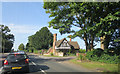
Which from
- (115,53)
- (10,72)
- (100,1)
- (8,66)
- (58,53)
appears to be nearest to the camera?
(8,66)

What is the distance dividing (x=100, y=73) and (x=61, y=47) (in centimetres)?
3938

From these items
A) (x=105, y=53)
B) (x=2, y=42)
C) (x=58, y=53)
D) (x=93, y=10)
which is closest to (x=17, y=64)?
(x=93, y=10)

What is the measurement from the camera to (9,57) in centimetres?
1001

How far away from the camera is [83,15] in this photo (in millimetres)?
18281

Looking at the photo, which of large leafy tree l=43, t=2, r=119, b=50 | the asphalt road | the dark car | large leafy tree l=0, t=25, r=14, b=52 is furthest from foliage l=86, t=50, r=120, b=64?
large leafy tree l=0, t=25, r=14, b=52

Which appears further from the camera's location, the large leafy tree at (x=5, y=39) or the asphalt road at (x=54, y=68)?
the large leafy tree at (x=5, y=39)

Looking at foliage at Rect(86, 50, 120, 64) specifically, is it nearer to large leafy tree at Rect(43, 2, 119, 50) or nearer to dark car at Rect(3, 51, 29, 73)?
large leafy tree at Rect(43, 2, 119, 50)

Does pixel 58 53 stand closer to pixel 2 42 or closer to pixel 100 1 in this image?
pixel 2 42

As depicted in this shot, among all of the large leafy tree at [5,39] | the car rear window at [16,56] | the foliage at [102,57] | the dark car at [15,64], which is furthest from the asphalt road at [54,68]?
the large leafy tree at [5,39]

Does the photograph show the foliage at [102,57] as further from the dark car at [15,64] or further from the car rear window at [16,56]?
the car rear window at [16,56]

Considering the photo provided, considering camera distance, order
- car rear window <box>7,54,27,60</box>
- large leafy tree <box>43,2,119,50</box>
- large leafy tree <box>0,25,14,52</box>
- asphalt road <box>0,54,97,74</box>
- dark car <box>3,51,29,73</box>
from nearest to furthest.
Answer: dark car <box>3,51,29,73</box> < car rear window <box>7,54,27,60</box> < asphalt road <box>0,54,97,74</box> < large leafy tree <box>43,2,119,50</box> < large leafy tree <box>0,25,14,52</box>

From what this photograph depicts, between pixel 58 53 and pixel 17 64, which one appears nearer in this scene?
pixel 17 64

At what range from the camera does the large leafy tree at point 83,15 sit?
14.5 m

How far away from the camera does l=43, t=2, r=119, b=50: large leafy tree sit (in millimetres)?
14484
